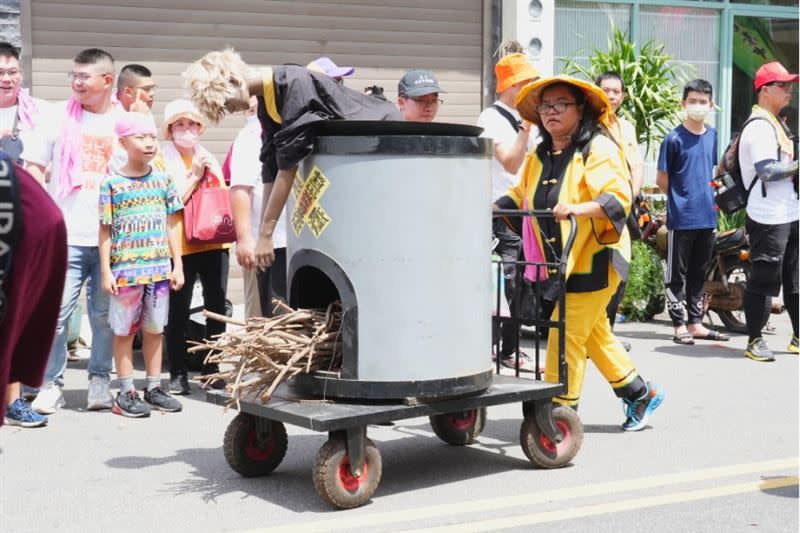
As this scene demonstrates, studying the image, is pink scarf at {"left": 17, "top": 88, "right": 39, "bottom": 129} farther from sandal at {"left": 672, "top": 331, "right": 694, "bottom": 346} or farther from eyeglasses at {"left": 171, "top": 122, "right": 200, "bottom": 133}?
sandal at {"left": 672, "top": 331, "right": 694, "bottom": 346}

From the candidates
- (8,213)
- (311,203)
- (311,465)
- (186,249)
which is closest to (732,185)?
(186,249)

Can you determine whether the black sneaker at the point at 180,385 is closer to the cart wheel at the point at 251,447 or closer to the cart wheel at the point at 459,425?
the cart wheel at the point at 459,425

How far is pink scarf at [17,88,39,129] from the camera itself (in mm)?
7500

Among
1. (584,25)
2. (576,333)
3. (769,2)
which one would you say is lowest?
(576,333)

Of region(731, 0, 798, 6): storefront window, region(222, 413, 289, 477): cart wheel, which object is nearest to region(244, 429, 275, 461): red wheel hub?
region(222, 413, 289, 477): cart wheel

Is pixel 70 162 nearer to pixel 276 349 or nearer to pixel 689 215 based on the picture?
pixel 276 349

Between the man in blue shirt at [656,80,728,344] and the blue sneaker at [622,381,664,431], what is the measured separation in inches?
140

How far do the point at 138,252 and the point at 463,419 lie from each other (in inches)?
81.8

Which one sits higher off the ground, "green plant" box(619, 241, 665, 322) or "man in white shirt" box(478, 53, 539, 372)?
"man in white shirt" box(478, 53, 539, 372)

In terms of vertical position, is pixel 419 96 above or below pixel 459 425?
above

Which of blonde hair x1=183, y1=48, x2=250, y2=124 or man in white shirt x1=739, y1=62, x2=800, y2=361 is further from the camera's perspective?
man in white shirt x1=739, y1=62, x2=800, y2=361

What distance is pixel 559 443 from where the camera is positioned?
601 cm

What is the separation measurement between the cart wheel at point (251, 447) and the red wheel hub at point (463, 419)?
930 millimetres

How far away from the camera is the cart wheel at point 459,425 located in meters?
6.46
